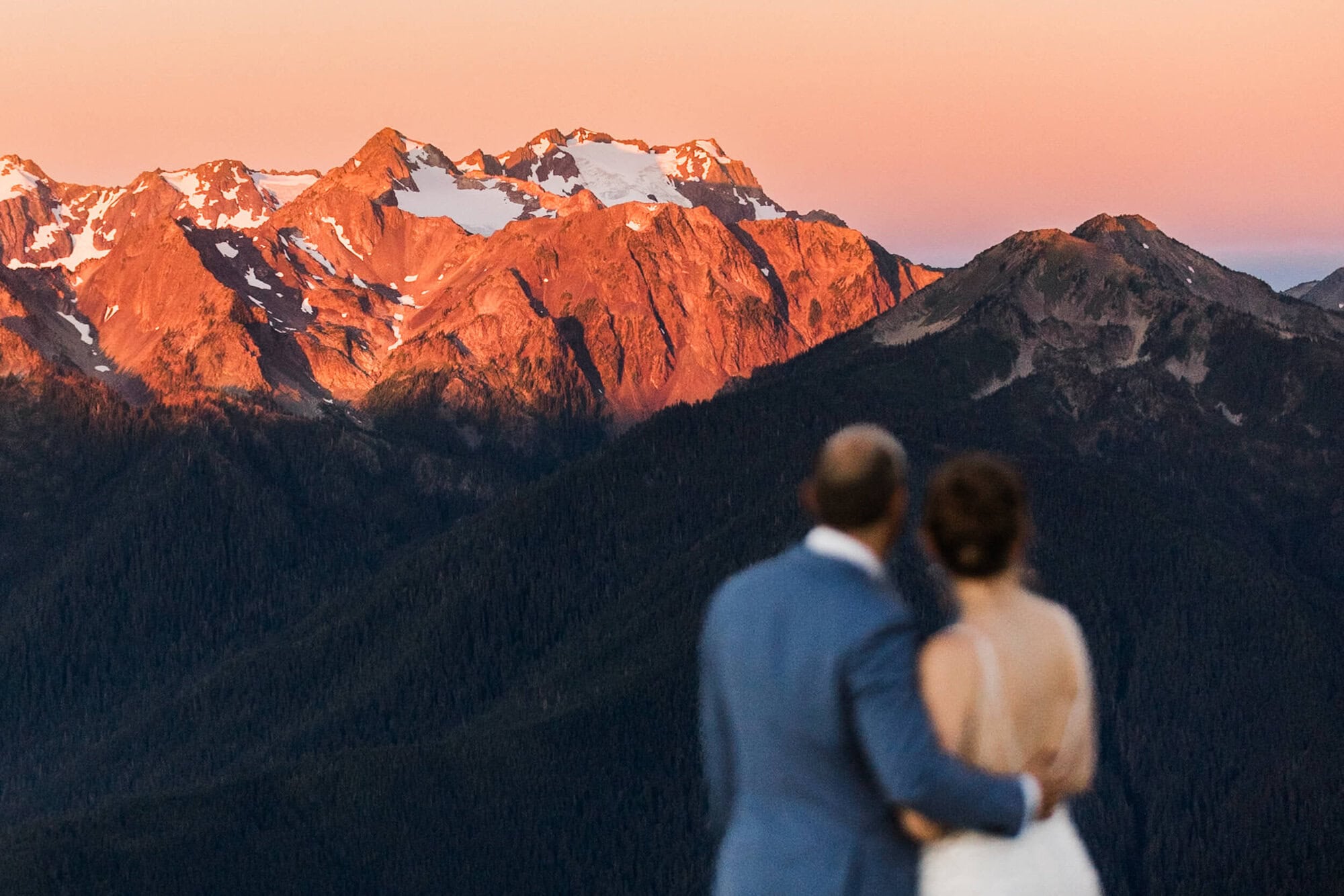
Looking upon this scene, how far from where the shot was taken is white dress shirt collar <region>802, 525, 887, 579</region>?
1575cm

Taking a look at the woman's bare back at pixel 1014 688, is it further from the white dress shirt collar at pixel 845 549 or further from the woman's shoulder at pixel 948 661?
the white dress shirt collar at pixel 845 549

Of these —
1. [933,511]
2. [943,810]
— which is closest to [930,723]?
[943,810]

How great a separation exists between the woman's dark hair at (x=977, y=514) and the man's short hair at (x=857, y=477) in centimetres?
36

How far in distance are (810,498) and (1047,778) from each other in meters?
2.92

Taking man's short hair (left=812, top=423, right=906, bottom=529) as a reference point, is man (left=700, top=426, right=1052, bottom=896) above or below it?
below

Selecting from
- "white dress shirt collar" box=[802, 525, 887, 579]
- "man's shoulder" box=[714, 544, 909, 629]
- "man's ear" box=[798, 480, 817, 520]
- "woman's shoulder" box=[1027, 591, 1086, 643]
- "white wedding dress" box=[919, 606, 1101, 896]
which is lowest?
"white wedding dress" box=[919, 606, 1101, 896]

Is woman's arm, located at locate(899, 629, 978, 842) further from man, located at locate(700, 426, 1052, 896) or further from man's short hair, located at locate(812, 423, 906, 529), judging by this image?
man's short hair, located at locate(812, 423, 906, 529)

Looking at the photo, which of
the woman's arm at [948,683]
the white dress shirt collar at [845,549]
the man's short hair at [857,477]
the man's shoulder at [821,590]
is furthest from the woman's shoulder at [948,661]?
the man's short hair at [857,477]

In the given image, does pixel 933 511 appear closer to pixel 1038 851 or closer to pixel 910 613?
pixel 910 613

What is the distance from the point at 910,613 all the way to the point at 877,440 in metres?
1.38

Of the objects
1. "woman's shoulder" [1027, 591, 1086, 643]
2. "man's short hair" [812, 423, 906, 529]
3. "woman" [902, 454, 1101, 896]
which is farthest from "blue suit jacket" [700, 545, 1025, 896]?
"woman's shoulder" [1027, 591, 1086, 643]

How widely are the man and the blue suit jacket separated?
0.04 feet

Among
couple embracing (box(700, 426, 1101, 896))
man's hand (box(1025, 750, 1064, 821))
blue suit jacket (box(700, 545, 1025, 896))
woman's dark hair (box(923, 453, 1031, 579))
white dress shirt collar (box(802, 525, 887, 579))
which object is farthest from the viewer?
man's hand (box(1025, 750, 1064, 821))

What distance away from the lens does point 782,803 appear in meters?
16.1
